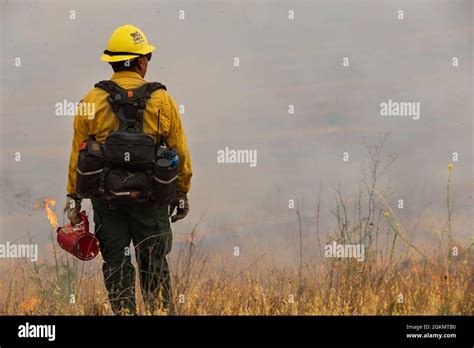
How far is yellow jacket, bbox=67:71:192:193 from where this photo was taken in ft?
25.1

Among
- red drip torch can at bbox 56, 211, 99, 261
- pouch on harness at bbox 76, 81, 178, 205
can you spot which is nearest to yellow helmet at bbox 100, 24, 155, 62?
pouch on harness at bbox 76, 81, 178, 205

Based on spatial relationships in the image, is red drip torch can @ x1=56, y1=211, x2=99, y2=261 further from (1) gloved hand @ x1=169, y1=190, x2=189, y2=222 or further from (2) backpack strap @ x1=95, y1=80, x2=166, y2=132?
(2) backpack strap @ x1=95, y1=80, x2=166, y2=132

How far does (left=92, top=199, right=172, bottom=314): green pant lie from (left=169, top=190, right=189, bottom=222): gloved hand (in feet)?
0.42

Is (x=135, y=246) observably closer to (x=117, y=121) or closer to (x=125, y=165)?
(x=125, y=165)

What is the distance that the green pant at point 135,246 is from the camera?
776cm

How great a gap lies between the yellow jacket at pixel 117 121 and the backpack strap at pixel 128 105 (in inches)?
2.3

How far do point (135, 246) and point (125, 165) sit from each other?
748mm

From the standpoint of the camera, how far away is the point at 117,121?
763 centimetres

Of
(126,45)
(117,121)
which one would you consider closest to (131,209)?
(117,121)

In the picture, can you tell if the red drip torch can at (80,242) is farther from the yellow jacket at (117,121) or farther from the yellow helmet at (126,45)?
the yellow helmet at (126,45)

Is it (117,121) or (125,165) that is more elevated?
(117,121)
